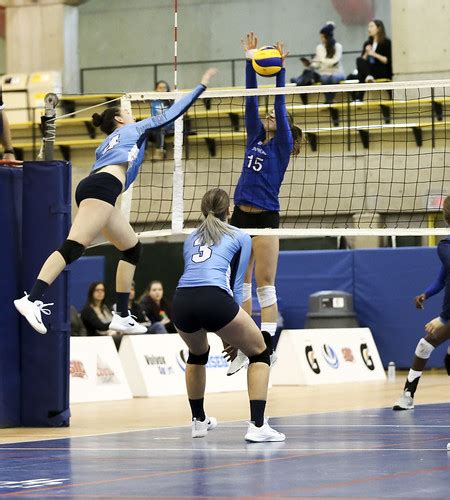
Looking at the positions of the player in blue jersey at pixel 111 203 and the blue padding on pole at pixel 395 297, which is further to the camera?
the blue padding on pole at pixel 395 297

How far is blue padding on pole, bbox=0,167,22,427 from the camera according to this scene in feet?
32.4

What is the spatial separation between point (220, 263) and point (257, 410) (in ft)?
3.17

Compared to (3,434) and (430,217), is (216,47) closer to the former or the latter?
(430,217)

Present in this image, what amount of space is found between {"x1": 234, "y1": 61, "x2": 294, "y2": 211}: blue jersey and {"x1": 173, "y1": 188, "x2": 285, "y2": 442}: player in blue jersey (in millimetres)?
1692

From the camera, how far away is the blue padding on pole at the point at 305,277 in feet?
58.9

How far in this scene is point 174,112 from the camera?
27.1 feet

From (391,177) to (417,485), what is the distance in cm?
1304

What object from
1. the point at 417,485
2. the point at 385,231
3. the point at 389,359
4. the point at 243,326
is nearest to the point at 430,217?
the point at 389,359

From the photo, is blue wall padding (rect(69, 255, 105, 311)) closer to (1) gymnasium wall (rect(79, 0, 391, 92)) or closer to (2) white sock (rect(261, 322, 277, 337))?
(1) gymnasium wall (rect(79, 0, 391, 92))

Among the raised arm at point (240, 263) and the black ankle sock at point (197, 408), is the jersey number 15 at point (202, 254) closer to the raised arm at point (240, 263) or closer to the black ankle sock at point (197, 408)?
the raised arm at point (240, 263)

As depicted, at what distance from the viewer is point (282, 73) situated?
9508mm

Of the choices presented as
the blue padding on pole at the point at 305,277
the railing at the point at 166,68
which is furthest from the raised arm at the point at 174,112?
the railing at the point at 166,68

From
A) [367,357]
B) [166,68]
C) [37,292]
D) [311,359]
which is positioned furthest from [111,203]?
[166,68]

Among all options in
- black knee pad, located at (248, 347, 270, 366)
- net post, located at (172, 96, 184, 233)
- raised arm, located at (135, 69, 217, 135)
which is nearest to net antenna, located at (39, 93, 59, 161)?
net post, located at (172, 96, 184, 233)
